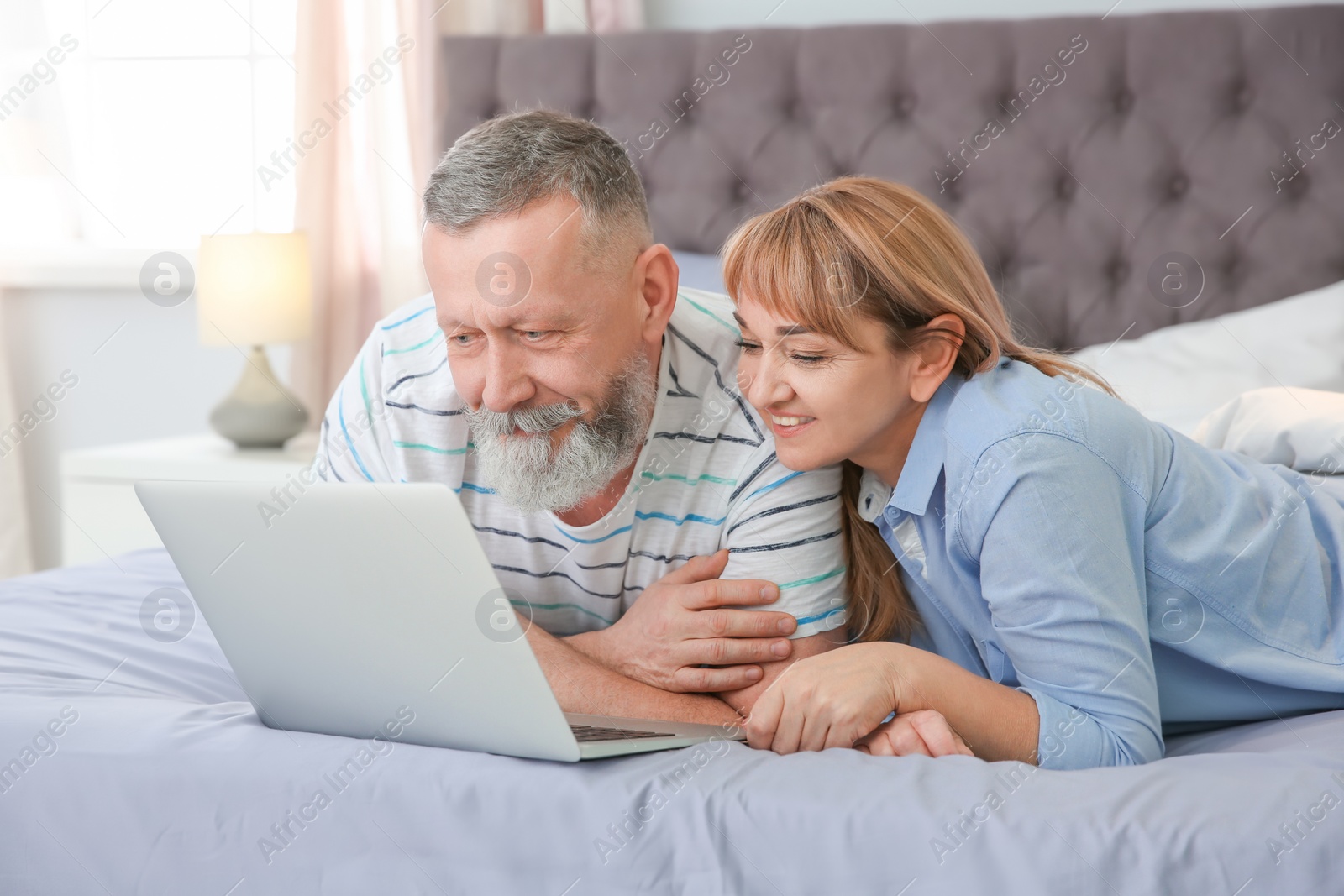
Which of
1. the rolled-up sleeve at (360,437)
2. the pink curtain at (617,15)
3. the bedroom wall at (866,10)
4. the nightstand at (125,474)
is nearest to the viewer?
the rolled-up sleeve at (360,437)

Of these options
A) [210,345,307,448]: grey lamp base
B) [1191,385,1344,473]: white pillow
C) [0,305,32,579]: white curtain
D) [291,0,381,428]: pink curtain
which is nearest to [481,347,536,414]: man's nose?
[1191,385,1344,473]: white pillow

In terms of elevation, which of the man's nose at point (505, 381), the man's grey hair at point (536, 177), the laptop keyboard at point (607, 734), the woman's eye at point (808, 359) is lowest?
the laptop keyboard at point (607, 734)

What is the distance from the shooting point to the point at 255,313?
2438 millimetres

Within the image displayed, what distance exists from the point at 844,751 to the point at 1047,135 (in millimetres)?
1647

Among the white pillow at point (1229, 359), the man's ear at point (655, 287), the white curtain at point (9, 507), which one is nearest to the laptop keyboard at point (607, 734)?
the man's ear at point (655, 287)

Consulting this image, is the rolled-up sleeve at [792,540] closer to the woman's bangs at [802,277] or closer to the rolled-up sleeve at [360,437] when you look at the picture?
the woman's bangs at [802,277]

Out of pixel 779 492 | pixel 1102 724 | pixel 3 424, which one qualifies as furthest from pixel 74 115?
pixel 1102 724

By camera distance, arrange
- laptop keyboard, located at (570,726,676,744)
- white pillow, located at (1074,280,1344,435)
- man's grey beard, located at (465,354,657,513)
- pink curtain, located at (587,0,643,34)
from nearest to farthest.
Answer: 1. laptop keyboard, located at (570,726,676,744)
2. man's grey beard, located at (465,354,657,513)
3. white pillow, located at (1074,280,1344,435)
4. pink curtain, located at (587,0,643,34)

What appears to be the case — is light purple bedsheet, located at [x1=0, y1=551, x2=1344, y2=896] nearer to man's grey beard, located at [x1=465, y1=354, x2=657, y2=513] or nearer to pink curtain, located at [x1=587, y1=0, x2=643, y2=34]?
man's grey beard, located at [x1=465, y1=354, x2=657, y2=513]

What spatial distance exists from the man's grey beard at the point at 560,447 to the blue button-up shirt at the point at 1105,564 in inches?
10.9

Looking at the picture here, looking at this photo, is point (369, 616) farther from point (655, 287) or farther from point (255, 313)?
point (255, 313)

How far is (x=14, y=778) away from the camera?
0.92 meters

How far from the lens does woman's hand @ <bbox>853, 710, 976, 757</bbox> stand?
37.3 inches

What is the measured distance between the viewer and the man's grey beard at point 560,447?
1213mm
